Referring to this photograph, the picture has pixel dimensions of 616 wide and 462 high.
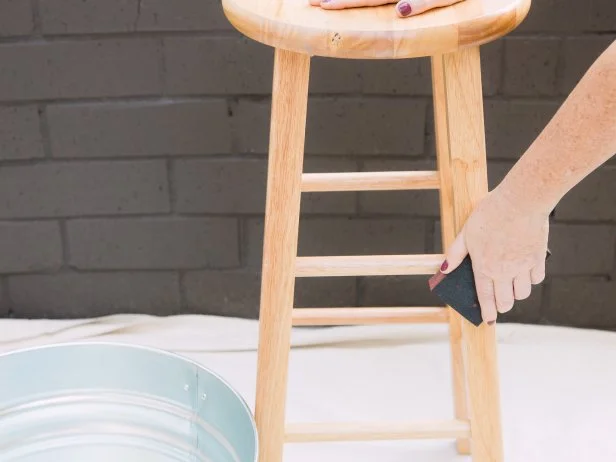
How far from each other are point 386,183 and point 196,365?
0.34 meters

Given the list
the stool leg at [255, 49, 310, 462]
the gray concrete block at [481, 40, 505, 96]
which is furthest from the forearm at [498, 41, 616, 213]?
the gray concrete block at [481, 40, 505, 96]

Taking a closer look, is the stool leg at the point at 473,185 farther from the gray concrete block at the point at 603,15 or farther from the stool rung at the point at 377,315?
the gray concrete block at the point at 603,15

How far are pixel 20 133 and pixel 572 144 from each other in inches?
41.6

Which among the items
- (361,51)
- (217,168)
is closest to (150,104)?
(217,168)

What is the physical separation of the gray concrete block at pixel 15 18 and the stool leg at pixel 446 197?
71 centimetres

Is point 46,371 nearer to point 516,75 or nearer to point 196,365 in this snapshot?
point 196,365

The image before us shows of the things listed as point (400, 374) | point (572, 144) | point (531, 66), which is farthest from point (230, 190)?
point (572, 144)

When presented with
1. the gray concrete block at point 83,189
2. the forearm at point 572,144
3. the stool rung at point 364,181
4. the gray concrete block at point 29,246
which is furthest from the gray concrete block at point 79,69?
the forearm at point 572,144

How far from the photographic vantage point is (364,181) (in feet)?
3.69

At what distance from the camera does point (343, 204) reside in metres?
1.54

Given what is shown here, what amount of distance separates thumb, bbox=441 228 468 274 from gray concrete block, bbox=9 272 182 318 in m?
0.79

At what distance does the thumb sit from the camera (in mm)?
921

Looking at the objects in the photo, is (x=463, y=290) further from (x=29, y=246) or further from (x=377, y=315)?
(x=29, y=246)

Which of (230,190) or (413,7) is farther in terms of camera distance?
(230,190)
